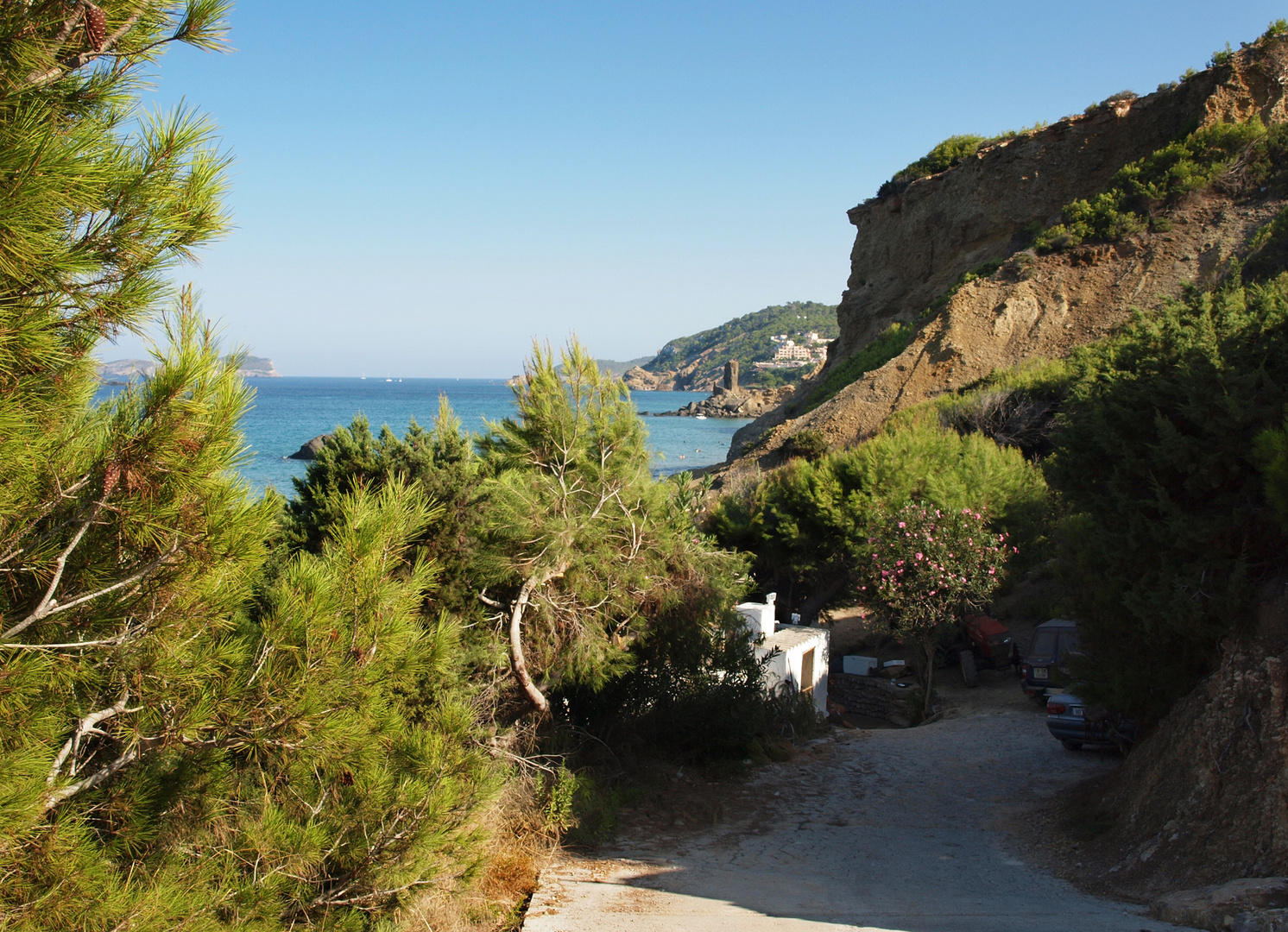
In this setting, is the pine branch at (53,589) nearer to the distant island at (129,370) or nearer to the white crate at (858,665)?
the distant island at (129,370)

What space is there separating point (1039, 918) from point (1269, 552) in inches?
131

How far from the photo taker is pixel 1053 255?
30750mm

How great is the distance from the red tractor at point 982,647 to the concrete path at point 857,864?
5.30 m

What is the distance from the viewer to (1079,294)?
97.0 feet

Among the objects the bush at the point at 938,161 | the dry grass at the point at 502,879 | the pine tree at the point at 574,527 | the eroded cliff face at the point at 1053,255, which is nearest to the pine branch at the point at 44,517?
the dry grass at the point at 502,879

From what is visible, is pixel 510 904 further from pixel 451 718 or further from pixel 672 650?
pixel 672 650

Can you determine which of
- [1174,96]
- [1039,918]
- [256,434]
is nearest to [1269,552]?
[1039,918]

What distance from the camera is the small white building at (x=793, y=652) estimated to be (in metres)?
13.2

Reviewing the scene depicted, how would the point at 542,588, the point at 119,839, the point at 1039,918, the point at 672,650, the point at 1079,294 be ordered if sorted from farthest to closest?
the point at 1079,294 < the point at 672,650 < the point at 542,588 < the point at 1039,918 < the point at 119,839

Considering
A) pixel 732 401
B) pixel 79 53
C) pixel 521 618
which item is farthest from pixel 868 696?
pixel 732 401

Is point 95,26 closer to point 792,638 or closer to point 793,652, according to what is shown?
point 793,652

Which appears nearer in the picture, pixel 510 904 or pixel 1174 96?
pixel 510 904

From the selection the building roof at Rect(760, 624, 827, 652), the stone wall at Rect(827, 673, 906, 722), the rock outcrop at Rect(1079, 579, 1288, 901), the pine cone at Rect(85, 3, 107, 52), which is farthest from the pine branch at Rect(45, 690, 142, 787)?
the stone wall at Rect(827, 673, 906, 722)

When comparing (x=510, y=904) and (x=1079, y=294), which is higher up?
(x=1079, y=294)
